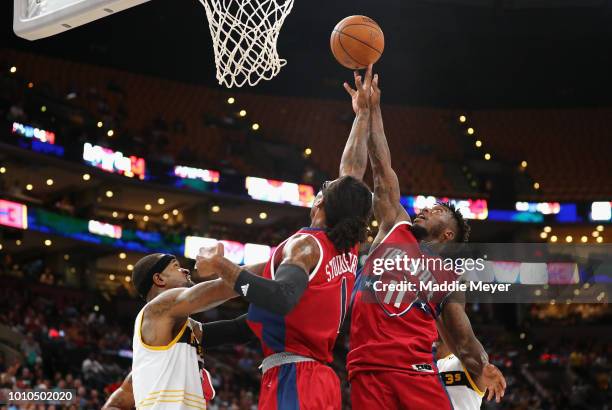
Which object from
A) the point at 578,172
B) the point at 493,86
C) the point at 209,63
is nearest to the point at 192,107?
the point at 209,63

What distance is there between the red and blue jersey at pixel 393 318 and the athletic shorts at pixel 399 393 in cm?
5

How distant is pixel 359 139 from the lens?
15.8 ft

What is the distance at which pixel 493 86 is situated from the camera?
27484 mm

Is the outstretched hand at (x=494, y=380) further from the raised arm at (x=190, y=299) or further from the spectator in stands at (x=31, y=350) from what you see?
the spectator in stands at (x=31, y=350)

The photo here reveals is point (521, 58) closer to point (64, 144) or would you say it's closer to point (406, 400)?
point (64, 144)

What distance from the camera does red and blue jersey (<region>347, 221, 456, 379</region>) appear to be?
14.5 ft

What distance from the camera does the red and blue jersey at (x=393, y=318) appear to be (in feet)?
14.5

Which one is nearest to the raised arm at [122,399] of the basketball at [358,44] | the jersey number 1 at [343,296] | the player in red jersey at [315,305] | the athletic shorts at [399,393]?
the player in red jersey at [315,305]

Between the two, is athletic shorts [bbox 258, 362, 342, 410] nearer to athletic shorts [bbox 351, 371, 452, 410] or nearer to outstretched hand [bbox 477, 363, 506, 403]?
athletic shorts [bbox 351, 371, 452, 410]

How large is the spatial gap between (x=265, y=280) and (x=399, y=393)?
3.91ft

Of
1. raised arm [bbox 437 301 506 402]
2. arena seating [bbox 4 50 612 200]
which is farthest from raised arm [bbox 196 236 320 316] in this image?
arena seating [bbox 4 50 612 200]

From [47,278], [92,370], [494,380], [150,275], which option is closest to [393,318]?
[494,380]

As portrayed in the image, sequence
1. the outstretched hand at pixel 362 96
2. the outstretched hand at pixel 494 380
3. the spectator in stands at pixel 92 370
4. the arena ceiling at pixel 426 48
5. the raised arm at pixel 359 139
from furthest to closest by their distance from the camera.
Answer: the arena ceiling at pixel 426 48
the spectator in stands at pixel 92 370
the outstretched hand at pixel 362 96
the raised arm at pixel 359 139
the outstretched hand at pixel 494 380

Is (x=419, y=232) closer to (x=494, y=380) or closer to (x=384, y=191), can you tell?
(x=384, y=191)
